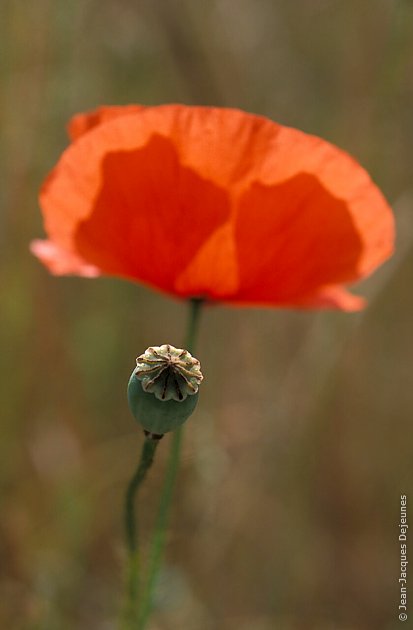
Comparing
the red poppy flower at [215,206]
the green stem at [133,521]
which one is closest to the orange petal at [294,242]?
the red poppy flower at [215,206]

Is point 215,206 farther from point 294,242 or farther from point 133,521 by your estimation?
point 133,521

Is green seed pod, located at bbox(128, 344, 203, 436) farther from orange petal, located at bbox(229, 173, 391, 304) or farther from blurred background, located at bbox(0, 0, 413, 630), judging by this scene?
blurred background, located at bbox(0, 0, 413, 630)

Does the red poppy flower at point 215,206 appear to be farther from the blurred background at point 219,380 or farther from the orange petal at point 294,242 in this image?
the blurred background at point 219,380

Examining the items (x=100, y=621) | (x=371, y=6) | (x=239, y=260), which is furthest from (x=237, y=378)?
(x=239, y=260)

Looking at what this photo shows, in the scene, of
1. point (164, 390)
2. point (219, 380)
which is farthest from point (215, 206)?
point (219, 380)

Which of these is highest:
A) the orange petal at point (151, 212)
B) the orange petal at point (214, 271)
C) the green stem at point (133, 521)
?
the orange petal at point (151, 212)
